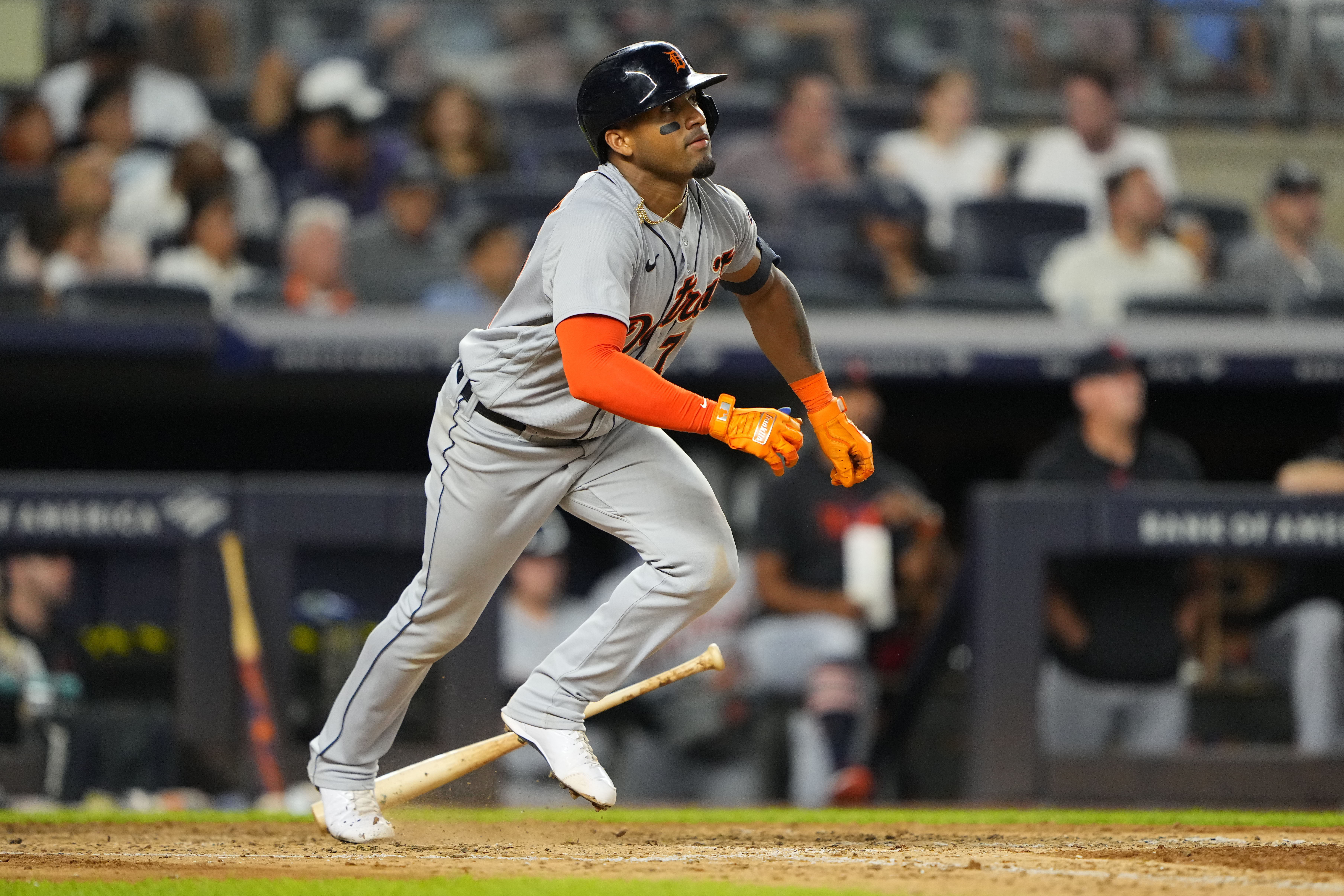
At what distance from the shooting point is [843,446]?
3.47 metres

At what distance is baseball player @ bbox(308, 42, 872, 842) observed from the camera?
3.25 metres

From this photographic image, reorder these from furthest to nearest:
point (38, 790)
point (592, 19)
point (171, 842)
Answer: point (592, 19)
point (38, 790)
point (171, 842)

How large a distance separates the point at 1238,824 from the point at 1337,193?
5.78 meters

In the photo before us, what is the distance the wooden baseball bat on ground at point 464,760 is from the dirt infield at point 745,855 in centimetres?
11

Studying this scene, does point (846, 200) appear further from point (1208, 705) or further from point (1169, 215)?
point (1208, 705)

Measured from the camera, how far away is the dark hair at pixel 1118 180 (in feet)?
23.5

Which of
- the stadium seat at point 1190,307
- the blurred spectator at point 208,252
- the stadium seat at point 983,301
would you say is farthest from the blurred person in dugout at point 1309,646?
the blurred spectator at point 208,252

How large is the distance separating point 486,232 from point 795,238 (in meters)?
1.52

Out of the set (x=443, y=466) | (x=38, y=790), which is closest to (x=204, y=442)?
(x=38, y=790)

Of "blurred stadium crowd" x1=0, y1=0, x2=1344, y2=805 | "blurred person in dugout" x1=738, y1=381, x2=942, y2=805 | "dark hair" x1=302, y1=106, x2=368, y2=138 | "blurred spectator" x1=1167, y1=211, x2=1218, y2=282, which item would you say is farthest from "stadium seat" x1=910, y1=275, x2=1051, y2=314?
"dark hair" x1=302, y1=106, x2=368, y2=138

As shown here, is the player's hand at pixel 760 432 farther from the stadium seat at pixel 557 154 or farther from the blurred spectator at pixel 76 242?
the stadium seat at pixel 557 154

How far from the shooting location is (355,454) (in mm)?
6793

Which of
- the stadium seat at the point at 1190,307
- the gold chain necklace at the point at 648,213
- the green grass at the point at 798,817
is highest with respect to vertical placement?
the stadium seat at the point at 1190,307

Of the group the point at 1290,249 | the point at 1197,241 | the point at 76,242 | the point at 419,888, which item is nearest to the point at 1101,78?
the point at 1197,241
